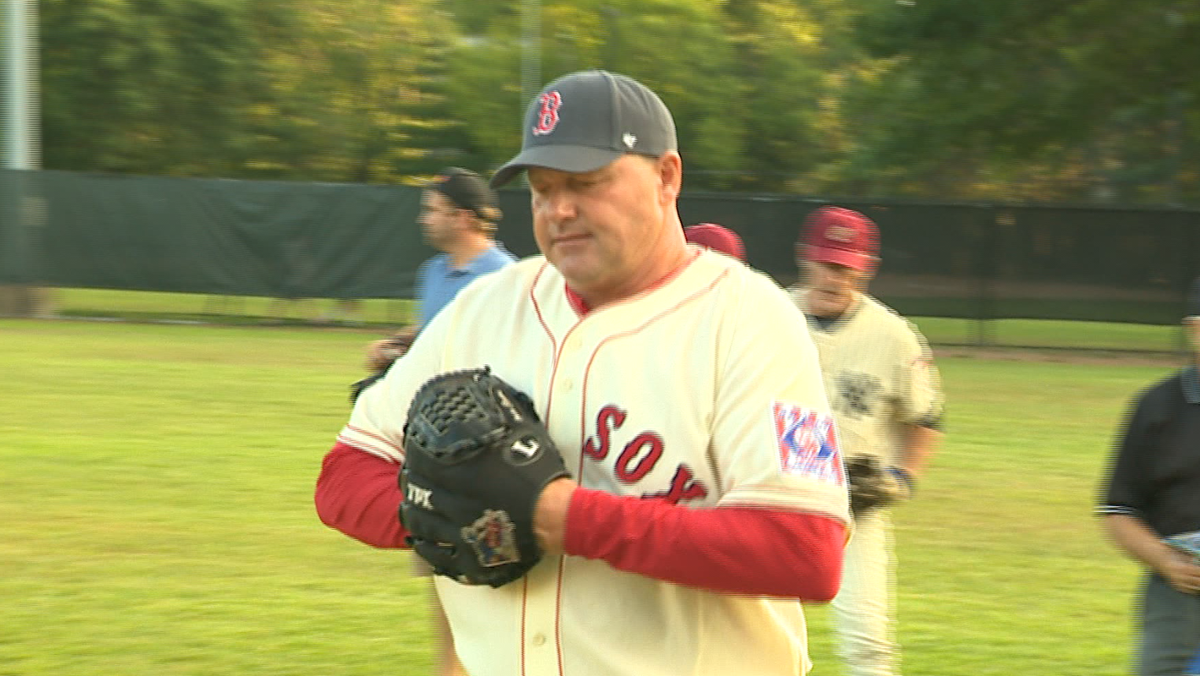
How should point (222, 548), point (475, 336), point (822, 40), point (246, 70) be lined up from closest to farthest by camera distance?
1. point (475, 336)
2. point (222, 548)
3. point (246, 70)
4. point (822, 40)

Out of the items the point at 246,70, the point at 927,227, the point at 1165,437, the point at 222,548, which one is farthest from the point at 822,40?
the point at 1165,437

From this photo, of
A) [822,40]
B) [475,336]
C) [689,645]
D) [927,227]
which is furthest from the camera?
[822,40]

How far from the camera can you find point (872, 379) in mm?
5922

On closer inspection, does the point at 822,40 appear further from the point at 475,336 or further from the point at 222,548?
the point at 475,336

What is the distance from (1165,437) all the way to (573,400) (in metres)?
2.56

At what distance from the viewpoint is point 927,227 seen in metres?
22.9

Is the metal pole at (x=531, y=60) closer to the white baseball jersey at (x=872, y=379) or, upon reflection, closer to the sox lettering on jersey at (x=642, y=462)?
the white baseball jersey at (x=872, y=379)

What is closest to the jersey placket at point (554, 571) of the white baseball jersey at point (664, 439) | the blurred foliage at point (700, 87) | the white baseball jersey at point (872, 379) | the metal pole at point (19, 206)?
Result: the white baseball jersey at point (664, 439)

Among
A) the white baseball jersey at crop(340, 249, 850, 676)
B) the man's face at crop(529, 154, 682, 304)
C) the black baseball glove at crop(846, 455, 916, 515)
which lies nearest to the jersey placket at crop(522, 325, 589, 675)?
the white baseball jersey at crop(340, 249, 850, 676)

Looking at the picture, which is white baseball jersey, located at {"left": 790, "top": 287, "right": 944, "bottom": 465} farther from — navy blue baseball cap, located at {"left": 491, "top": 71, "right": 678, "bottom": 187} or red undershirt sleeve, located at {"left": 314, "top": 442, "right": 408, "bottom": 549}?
navy blue baseball cap, located at {"left": 491, "top": 71, "right": 678, "bottom": 187}

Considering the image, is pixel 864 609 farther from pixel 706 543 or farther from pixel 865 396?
pixel 706 543

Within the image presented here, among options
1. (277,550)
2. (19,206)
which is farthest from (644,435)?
(19,206)

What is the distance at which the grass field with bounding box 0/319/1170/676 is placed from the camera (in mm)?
6582

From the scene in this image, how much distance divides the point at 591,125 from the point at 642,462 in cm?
53
